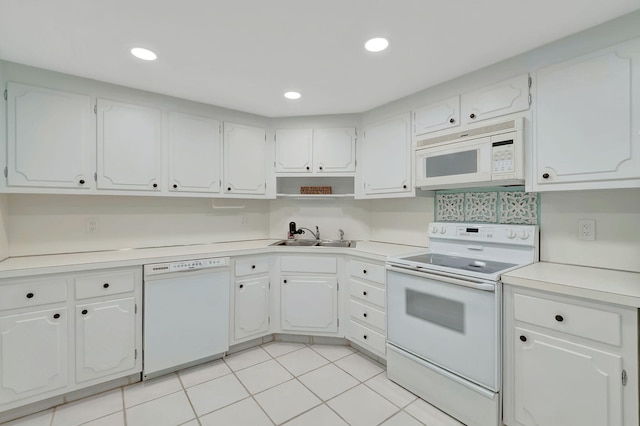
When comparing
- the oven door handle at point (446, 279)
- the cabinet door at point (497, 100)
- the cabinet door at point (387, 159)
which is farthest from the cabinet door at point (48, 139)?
the cabinet door at point (497, 100)

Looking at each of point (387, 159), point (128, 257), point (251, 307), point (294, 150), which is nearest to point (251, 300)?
point (251, 307)

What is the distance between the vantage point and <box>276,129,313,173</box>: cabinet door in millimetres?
2953

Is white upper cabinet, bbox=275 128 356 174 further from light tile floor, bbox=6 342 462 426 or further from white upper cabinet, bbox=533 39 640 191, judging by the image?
light tile floor, bbox=6 342 462 426

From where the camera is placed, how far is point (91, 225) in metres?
2.35

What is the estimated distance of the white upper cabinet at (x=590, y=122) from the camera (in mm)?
1430

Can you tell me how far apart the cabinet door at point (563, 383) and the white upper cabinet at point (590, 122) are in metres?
0.87

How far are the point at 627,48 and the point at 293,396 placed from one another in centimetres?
275

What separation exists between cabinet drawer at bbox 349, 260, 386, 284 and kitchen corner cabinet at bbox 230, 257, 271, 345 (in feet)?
2.64

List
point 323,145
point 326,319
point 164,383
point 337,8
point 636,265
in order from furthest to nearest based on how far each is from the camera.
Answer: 1. point 323,145
2. point 326,319
3. point 164,383
4. point 636,265
5. point 337,8

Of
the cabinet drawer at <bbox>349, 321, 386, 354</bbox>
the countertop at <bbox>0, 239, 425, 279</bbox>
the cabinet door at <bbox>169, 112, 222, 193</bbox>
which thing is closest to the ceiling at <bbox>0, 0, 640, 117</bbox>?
the cabinet door at <bbox>169, 112, 222, 193</bbox>

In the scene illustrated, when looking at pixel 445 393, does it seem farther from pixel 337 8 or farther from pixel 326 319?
pixel 337 8

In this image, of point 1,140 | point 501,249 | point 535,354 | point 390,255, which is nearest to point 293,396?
point 390,255

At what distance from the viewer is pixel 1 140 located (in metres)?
1.86

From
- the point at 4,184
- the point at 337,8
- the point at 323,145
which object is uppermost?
the point at 337,8
